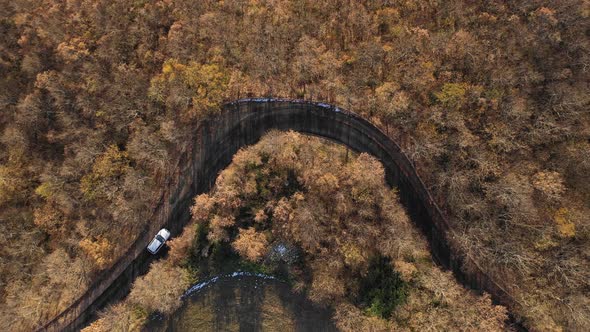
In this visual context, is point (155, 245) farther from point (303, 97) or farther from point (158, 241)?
point (303, 97)

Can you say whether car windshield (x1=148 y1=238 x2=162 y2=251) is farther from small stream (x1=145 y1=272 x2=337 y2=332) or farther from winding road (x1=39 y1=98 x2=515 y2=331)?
small stream (x1=145 y1=272 x2=337 y2=332)

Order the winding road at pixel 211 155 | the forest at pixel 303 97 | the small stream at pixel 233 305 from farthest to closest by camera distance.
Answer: the small stream at pixel 233 305
the winding road at pixel 211 155
the forest at pixel 303 97

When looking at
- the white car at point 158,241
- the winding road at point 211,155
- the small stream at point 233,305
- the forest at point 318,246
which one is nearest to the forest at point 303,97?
the winding road at point 211,155

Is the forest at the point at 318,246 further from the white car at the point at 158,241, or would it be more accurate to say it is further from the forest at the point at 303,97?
the forest at the point at 303,97

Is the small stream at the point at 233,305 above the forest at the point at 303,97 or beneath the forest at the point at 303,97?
beneath

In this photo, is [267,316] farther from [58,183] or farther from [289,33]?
[289,33]
